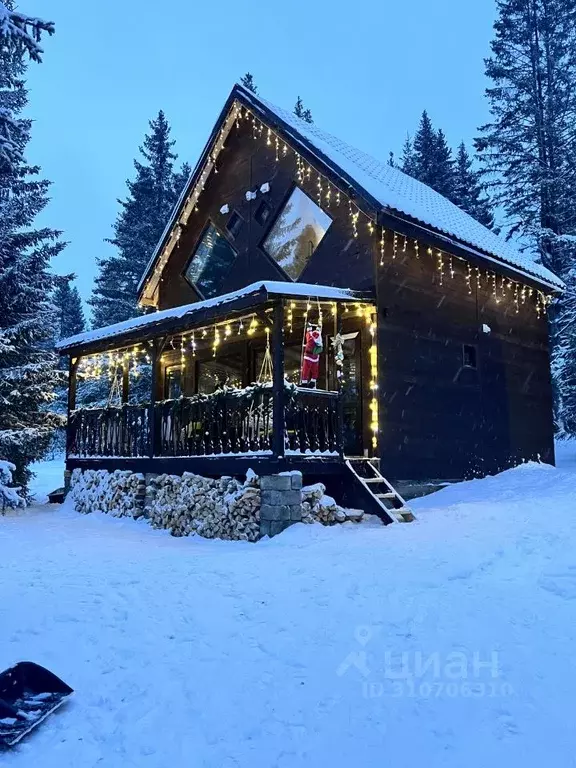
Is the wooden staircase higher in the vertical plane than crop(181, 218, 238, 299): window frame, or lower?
lower

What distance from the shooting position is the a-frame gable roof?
38.2 feet

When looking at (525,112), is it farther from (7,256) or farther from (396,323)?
(7,256)

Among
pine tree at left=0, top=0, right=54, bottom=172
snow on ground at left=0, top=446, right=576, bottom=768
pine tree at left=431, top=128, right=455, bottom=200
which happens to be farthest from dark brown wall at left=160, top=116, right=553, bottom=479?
pine tree at left=431, top=128, right=455, bottom=200

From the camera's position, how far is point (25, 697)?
401cm

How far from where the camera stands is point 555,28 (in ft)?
82.9

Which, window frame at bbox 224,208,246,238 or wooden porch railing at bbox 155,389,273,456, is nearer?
wooden porch railing at bbox 155,389,273,456

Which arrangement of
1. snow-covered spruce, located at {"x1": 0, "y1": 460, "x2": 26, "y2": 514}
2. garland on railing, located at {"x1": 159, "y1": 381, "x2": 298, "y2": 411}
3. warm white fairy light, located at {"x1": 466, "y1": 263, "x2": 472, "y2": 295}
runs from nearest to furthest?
snow-covered spruce, located at {"x1": 0, "y1": 460, "x2": 26, "y2": 514} → garland on railing, located at {"x1": 159, "y1": 381, "x2": 298, "y2": 411} → warm white fairy light, located at {"x1": 466, "y1": 263, "x2": 472, "y2": 295}

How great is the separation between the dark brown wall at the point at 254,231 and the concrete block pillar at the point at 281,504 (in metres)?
4.36

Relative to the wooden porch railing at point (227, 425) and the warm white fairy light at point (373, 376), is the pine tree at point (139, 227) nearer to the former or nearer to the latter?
the wooden porch railing at point (227, 425)

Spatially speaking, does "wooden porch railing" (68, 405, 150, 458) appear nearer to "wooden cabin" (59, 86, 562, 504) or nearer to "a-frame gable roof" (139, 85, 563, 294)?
"wooden cabin" (59, 86, 562, 504)

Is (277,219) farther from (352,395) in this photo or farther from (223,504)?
(223,504)

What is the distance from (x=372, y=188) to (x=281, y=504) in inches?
243

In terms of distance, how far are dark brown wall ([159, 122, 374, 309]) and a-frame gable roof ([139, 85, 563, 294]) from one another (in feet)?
1.43

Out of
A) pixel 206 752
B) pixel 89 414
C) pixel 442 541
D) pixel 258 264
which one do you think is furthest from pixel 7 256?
pixel 206 752
